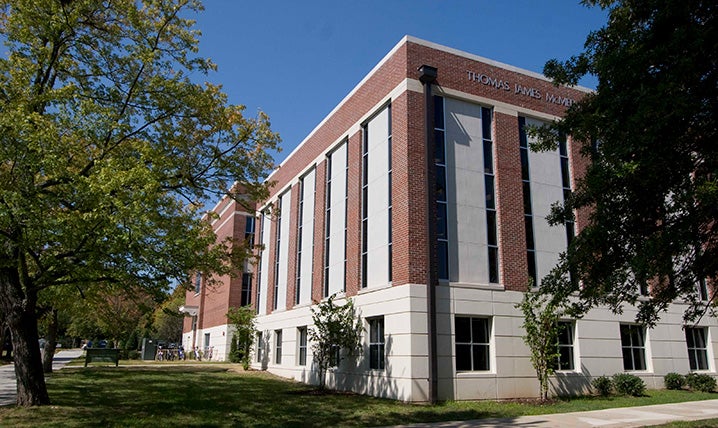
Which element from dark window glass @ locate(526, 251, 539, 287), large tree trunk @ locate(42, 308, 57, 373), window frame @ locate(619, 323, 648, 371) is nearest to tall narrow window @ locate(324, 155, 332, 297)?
dark window glass @ locate(526, 251, 539, 287)

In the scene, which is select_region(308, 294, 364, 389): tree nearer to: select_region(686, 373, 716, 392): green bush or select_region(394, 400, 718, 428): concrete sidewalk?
select_region(394, 400, 718, 428): concrete sidewalk

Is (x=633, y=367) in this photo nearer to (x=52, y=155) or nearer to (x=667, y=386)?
(x=667, y=386)

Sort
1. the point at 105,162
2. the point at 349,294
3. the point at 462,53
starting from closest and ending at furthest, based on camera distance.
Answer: the point at 105,162, the point at 462,53, the point at 349,294

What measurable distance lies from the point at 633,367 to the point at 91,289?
65.3ft

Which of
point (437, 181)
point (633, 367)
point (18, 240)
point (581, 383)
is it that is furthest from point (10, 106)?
point (633, 367)

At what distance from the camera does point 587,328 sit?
20125 millimetres

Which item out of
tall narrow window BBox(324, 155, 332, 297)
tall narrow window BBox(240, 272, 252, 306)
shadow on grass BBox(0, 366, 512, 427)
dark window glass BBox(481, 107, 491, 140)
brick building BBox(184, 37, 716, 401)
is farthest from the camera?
tall narrow window BBox(240, 272, 252, 306)

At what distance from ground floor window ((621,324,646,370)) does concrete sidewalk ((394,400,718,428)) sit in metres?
5.09

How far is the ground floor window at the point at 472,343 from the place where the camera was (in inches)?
697

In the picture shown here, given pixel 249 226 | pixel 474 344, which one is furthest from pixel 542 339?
pixel 249 226

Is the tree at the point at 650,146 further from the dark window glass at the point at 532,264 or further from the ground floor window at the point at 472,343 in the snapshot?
the dark window glass at the point at 532,264

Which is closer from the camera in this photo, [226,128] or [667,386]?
[226,128]

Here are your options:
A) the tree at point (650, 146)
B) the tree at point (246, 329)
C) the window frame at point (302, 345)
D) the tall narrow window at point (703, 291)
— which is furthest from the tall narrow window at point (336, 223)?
the tall narrow window at point (703, 291)

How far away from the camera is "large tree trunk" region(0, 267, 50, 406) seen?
13711 millimetres
